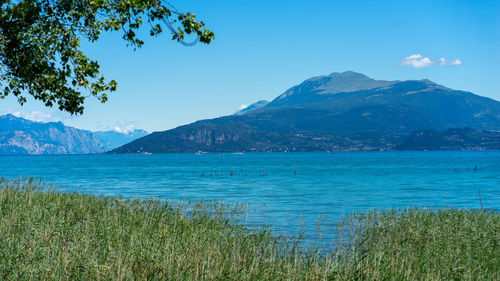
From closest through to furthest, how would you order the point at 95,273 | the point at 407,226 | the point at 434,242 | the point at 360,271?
the point at 95,273 → the point at 360,271 → the point at 434,242 → the point at 407,226

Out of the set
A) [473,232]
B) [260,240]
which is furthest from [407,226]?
[260,240]

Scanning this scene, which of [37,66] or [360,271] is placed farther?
[37,66]

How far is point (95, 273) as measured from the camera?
10.4m

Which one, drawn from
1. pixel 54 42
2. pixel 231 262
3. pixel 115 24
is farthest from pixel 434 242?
pixel 54 42

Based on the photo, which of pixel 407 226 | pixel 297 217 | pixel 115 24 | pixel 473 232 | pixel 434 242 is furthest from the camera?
pixel 297 217

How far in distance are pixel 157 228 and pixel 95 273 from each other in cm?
673

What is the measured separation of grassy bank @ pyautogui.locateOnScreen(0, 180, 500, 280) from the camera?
10648 millimetres

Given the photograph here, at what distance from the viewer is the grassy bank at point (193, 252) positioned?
10648mm

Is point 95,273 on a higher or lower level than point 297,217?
higher

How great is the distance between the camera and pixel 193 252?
13039mm

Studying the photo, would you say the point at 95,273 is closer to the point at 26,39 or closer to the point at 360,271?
the point at 360,271

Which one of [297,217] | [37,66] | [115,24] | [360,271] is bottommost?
[297,217]

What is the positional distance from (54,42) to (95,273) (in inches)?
287

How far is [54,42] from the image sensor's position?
13703 mm
